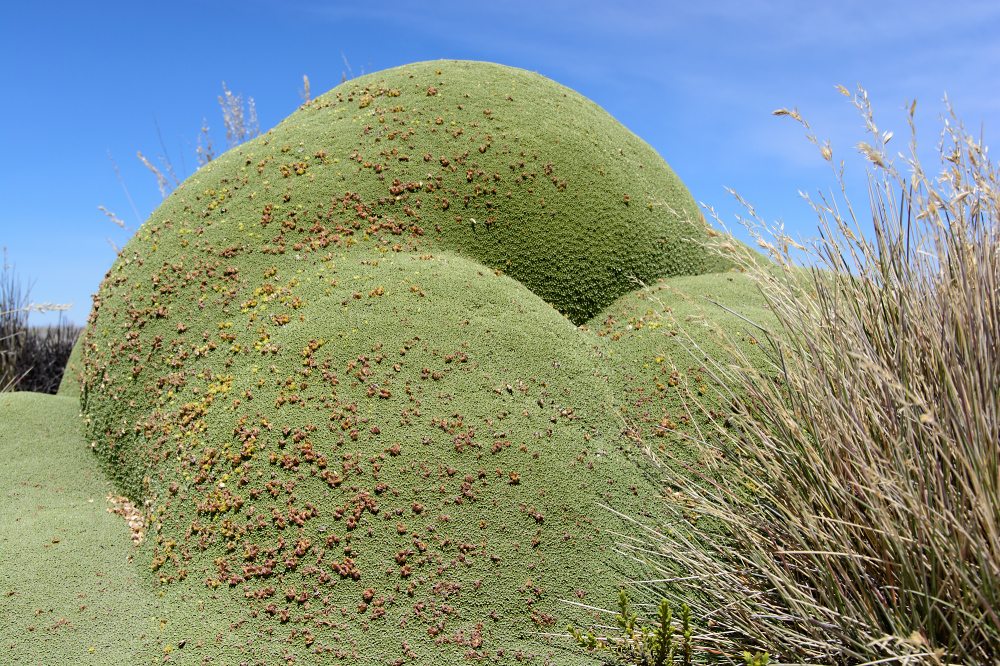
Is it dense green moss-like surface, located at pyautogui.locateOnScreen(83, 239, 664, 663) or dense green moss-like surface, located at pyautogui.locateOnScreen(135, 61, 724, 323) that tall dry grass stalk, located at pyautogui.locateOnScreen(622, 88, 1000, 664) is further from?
dense green moss-like surface, located at pyautogui.locateOnScreen(135, 61, 724, 323)

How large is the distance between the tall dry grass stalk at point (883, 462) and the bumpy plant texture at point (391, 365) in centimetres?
104

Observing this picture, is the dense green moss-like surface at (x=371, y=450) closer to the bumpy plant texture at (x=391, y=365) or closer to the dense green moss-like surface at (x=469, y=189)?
the bumpy plant texture at (x=391, y=365)

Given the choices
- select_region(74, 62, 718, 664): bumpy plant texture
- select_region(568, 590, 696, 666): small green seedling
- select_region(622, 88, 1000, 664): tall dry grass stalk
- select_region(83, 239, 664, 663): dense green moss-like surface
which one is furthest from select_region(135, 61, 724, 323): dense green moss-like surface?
select_region(568, 590, 696, 666): small green seedling

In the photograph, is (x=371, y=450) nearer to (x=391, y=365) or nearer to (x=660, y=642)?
(x=391, y=365)

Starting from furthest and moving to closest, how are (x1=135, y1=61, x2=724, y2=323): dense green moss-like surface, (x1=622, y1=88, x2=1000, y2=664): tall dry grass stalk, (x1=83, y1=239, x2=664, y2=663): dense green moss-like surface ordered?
1. (x1=135, y1=61, x2=724, y2=323): dense green moss-like surface
2. (x1=83, y1=239, x2=664, y2=663): dense green moss-like surface
3. (x1=622, y1=88, x2=1000, y2=664): tall dry grass stalk

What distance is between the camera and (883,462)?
2342mm

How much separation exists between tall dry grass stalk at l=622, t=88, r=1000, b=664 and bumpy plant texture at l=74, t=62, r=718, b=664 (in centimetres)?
104

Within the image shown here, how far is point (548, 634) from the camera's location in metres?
3.41

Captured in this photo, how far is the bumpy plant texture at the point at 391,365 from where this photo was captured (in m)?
3.56

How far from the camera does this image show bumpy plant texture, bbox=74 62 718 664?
3.56 m

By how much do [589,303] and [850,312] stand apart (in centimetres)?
304

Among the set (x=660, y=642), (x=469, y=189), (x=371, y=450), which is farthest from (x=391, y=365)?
(x=660, y=642)

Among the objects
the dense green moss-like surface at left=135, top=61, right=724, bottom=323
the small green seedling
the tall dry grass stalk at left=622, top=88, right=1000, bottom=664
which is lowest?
the small green seedling

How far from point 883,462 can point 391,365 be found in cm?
288
